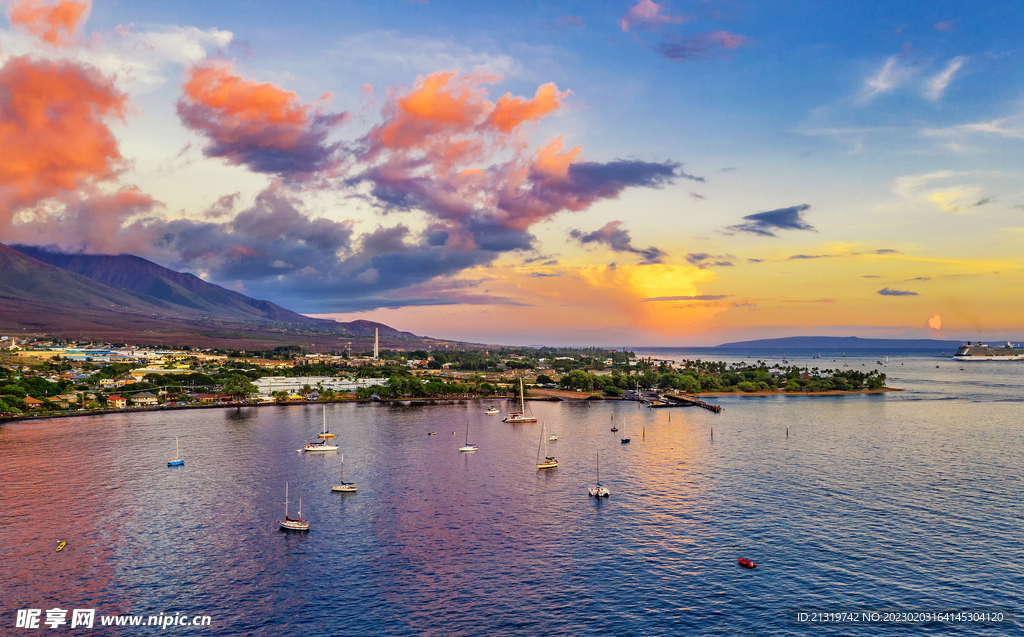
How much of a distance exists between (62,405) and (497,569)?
114 meters

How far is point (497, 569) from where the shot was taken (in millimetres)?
41156

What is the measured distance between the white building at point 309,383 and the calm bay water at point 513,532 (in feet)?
213

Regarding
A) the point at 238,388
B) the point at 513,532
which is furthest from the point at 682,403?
the point at 513,532

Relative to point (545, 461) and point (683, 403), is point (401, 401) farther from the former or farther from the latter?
point (545, 461)

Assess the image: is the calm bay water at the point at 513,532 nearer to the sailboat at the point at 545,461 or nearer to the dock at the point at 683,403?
the sailboat at the point at 545,461

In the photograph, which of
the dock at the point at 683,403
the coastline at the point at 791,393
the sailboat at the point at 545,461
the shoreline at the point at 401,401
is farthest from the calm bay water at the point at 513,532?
the coastline at the point at 791,393

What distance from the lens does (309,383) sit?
551 ft

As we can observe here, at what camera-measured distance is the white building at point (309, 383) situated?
15612 centimetres

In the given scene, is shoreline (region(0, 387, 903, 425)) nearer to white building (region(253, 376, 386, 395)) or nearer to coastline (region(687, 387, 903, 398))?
coastline (region(687, 387, 903, 398))

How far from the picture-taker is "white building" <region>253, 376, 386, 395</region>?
512 ft

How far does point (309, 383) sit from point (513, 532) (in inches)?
5221

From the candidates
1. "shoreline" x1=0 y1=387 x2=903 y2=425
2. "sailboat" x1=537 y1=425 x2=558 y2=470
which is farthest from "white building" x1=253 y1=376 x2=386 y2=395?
"sailboat" x1=537 y1=425 x2=558 y2=470

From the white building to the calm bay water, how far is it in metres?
64.9

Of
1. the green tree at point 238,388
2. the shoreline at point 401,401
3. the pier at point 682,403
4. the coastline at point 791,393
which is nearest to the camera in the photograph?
the shoreline at point 401,401
